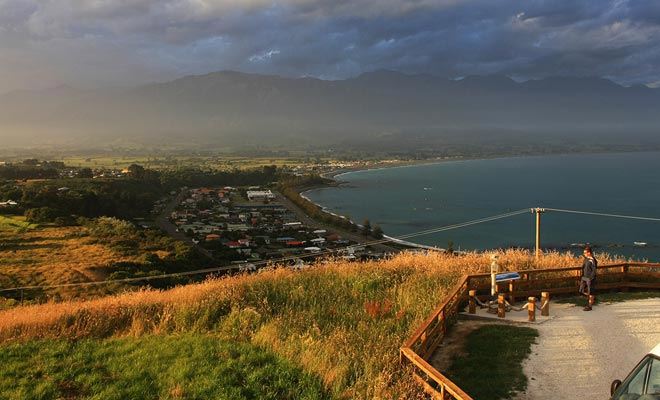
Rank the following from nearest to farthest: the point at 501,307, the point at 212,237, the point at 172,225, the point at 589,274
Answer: the point at 501,307 → the point at 589,274 → the point at 212,237 → the point at 172,225

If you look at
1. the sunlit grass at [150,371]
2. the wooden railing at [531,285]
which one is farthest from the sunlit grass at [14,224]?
the wooden railing at [531,285]

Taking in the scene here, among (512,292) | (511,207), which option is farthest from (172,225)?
(511,207)

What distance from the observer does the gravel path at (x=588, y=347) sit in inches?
260

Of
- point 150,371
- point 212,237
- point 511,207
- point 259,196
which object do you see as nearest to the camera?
point 150,371

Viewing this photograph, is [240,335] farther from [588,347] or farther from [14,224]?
[14,224]

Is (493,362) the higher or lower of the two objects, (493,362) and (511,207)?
the higher

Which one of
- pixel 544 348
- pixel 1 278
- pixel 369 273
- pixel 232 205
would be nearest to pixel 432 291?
pixel 369 273

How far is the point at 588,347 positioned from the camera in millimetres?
7930

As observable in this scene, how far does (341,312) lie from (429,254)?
5610mm

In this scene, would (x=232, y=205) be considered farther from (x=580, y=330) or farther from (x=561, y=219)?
(x=580, y=330)

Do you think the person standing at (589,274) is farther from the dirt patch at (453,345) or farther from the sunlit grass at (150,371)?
the sunlit grass at (150,371)

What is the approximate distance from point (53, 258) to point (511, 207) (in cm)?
6908

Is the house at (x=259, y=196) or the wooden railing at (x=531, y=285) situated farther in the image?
the house at (x=259, y=196)

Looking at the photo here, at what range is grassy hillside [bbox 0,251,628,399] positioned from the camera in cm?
637
